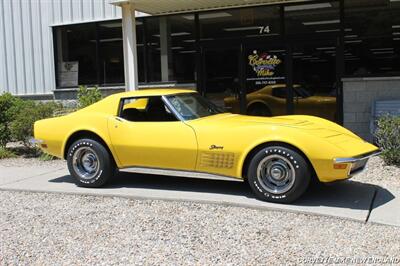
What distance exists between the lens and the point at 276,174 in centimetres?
603

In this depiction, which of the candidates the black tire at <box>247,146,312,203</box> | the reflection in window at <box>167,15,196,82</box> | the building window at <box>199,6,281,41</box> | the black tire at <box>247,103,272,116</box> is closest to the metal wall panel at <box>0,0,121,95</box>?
the reflection in window at <box>167,15,196,82</box>

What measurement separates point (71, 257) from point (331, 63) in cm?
769

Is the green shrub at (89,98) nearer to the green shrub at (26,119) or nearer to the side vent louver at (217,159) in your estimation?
the green shrub at (26,119)

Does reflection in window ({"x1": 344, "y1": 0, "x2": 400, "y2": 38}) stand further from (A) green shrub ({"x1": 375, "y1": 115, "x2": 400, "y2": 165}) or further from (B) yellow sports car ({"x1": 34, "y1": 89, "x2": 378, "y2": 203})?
(B) yellow sports car ({"x1": 34, "y1": 89, "x2": 378, "y2": 203})

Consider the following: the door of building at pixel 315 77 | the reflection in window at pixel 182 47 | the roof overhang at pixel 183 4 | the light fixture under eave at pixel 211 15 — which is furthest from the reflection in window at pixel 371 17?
the reflection in window at pixel 182 47

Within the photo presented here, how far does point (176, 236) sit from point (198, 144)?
1.59 meters

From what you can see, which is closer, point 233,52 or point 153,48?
point 233,52

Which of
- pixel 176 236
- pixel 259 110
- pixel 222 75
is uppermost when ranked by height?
pixel 222 75

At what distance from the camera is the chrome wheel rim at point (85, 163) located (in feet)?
23.9

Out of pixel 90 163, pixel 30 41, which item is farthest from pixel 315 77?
pixel 30 41

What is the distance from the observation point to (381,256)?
14.6 ft

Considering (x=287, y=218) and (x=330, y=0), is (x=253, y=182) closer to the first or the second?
(x=287, y=218)

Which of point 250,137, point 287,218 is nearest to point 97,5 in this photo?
point 250,137

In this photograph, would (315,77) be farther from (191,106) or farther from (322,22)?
(191,106)
